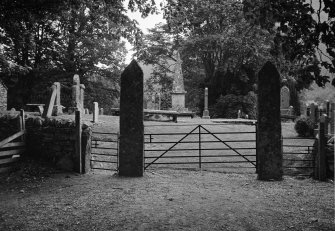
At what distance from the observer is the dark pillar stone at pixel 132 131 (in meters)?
8.08

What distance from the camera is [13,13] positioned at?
380 inches

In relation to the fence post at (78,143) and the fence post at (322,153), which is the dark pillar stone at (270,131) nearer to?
the fence post at (322,153)

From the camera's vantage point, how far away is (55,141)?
27.9 feet

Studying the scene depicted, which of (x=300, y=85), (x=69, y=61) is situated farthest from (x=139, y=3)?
(x=69, y=61)

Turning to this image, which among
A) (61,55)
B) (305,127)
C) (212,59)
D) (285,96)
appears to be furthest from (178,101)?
(212,59)

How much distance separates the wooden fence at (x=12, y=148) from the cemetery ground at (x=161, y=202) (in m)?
0.51

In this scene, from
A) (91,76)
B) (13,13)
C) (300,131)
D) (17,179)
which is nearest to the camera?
(17,179)

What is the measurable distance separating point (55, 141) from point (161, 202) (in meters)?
4.13

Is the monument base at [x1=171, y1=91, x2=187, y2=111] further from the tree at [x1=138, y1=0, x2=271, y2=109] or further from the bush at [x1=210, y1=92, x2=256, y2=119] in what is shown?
the bush at [x1=210, y1=92, x2=256, y2=119]

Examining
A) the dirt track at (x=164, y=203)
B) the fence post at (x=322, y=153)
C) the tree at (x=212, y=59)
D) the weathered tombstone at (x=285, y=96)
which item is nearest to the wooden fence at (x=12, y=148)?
the dirt track at (x=164, y=203)

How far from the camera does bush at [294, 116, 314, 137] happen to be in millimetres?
14984

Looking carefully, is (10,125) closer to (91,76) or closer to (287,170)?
(287,170)

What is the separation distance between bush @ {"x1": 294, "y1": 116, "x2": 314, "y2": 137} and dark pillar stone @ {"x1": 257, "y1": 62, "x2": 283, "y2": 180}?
811 centimetres

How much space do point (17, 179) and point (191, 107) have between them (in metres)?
26.8
